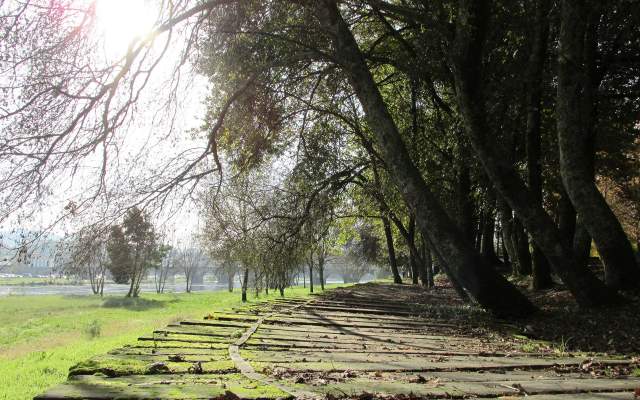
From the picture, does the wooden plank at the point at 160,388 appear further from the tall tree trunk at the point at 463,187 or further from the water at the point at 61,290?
the water at the point at 61,290

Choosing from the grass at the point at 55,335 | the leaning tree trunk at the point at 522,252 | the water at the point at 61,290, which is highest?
the leaning tree trunk at the point at 522,252

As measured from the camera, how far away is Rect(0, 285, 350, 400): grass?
1199 centimetres

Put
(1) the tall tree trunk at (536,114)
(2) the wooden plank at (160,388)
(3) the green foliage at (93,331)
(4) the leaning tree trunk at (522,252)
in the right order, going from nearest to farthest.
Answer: (2) the wooden plank at (160,388)
(1) the tall tree trunk at (536,114)
(4) the leaning tree trunk at (522,252)
(3) the green foliage at (93,331)

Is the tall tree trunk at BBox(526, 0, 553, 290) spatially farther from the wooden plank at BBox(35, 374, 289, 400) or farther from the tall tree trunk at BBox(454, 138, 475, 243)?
the wooden plank at BBox(35, 374, 289, 400)

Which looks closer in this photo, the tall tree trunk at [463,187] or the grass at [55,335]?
the grass at [55,335]

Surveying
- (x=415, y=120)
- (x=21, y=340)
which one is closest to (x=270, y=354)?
(x=415, y=120)

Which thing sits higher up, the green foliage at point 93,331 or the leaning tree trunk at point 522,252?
the leaning tree trunk at point 522,252

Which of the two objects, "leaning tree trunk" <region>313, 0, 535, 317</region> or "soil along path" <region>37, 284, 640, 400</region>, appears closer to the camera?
"soil along path" <region>37, 284, 640, 400</region>

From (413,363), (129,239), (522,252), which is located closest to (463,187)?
(522,252)

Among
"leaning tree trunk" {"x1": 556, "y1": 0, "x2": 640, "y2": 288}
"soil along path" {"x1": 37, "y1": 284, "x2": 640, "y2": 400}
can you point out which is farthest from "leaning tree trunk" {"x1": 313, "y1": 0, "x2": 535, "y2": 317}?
"soil along path" {"x1": 37, "y1": 284, "x2": 640, "y2": 400}

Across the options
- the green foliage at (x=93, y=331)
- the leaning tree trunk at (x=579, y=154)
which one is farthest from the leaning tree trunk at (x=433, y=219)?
the green foliage at (x=93, y=331)

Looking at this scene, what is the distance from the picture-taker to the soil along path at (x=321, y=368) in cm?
259

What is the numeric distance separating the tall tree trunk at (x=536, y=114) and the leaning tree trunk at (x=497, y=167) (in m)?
0.70

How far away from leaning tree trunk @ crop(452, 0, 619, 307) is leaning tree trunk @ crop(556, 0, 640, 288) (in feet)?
2.14
